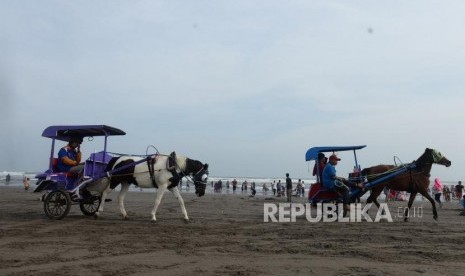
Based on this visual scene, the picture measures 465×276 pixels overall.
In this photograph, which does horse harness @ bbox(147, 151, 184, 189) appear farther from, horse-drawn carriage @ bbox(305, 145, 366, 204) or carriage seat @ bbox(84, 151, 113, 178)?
horse-drawn carriage @ bbox(305, 145, 366, 204)

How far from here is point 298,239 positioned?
8.86 metres

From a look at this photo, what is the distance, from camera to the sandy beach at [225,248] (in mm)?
6059

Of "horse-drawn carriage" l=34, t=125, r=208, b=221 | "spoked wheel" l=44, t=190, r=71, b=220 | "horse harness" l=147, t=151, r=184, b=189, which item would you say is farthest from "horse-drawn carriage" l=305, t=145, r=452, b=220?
"spoked wheel" l=44, t=190, r=71, b=220

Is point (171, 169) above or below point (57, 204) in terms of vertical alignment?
above

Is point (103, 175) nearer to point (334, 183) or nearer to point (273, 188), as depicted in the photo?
point (334, 183)

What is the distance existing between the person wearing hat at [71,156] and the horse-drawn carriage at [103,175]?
148 millimetres

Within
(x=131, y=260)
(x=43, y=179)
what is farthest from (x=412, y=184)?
(x=43, y=179)

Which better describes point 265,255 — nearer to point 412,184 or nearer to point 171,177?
point 171,177

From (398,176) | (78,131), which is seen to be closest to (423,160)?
(398,176)

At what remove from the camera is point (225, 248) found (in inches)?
302

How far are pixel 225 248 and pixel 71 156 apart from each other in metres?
7.12

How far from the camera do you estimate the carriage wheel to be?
12.7m

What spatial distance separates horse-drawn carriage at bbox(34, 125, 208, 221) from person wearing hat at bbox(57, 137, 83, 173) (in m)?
0.15

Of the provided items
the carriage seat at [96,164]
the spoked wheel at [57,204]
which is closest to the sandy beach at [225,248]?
the spoked wheel at [57,204]
